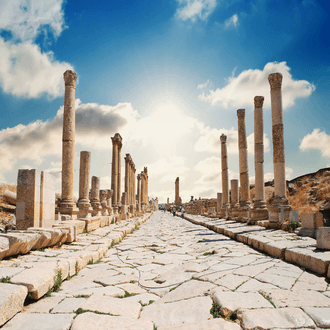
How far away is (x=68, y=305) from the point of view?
313cm

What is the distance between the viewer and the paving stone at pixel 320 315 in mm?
2492

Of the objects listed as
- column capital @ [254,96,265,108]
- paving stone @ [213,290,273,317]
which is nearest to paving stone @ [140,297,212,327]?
paving stone @ [213,290,273,317]

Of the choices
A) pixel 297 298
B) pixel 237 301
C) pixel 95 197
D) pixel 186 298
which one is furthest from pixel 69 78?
pixel 297 298

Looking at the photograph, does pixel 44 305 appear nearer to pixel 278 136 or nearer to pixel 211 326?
pixel 211 326

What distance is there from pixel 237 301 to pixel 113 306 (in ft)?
4.38

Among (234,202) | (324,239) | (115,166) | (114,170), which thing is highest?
(115,166)

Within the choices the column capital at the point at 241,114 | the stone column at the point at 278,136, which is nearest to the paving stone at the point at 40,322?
the stone column at the point at 278,136

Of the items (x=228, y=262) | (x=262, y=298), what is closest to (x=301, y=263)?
(x=228, y=262)

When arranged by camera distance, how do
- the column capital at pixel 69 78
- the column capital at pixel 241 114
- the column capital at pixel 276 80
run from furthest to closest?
the column capital at pixel 241 114 < the column capital at pixel 276 80 < the column capital at pixel 69 78

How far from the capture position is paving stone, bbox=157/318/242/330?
245cm

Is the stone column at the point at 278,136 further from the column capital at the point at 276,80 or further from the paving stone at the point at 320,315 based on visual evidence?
the paving stone at the point at 320,315

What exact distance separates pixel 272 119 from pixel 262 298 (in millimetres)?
10198

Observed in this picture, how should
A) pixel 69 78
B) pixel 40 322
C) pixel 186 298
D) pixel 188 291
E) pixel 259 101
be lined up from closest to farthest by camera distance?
1. pixel 40 322
2. pixel 186 298
3. pixel 188 291
4. pixel 69 78
5. pixel 259 101

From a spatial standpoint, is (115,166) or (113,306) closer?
(113,306)
